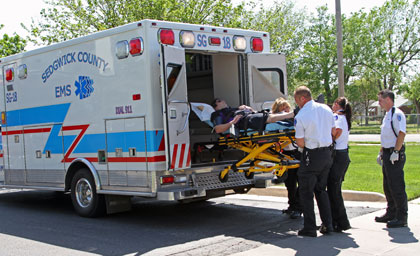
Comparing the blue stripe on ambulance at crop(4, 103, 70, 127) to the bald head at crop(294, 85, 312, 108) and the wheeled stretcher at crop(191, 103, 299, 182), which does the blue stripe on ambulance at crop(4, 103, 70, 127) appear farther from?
the bald head at crop(294, 85, 312, 108)

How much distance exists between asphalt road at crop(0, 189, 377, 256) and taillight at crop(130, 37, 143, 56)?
8.75ft

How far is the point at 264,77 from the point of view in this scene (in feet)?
28.3

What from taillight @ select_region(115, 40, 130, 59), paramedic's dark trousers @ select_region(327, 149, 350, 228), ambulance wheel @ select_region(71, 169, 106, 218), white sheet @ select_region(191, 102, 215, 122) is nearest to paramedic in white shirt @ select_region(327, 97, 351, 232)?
paramedic's dark trousers @ select_region(327, 149, 350, 228)

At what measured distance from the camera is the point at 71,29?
18781mm

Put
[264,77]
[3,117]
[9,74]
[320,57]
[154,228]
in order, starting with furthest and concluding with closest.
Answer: [320,57]
[3,117]
[9,74]
[264,77]
[154,228]

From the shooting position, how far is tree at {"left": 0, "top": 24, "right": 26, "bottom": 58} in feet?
73.5

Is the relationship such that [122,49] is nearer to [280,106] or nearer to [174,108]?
[174,108]

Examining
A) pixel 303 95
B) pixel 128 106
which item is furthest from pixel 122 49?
pixel 303 95

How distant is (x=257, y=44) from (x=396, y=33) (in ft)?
143

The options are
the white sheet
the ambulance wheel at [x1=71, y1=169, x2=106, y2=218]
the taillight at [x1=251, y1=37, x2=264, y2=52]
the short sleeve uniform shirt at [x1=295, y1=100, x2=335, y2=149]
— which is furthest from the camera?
the taillight at [x1=251, y1=37, x2=264, y2=52]

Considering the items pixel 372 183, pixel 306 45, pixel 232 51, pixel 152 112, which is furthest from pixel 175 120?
pixel 306 45

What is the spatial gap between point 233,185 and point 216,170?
1.23 ft

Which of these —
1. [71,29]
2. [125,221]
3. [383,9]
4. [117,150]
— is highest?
[383,9]

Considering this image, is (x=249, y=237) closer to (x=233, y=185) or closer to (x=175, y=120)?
(x=233, y=185)
